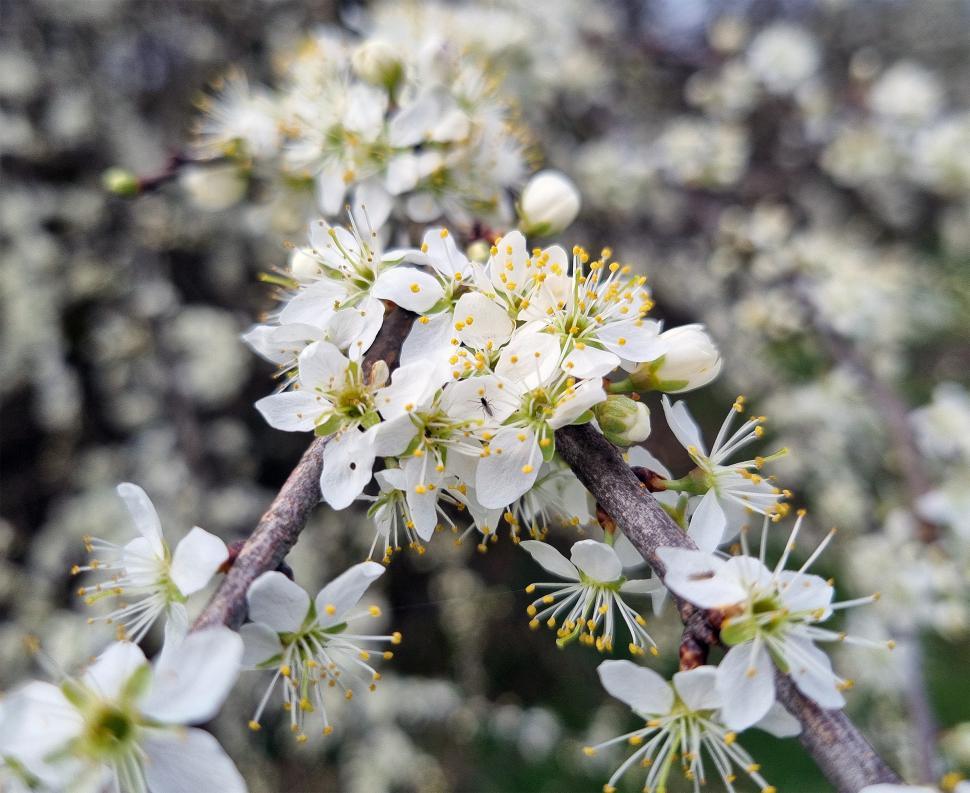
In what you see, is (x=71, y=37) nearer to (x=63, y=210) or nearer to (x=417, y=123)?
(x=63, y=210)

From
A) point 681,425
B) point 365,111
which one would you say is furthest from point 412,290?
point 365,111

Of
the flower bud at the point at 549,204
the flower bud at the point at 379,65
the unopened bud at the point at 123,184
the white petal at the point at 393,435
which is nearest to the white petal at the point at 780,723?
the white petal at the point at 393,435

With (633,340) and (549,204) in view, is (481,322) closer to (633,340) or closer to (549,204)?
(633,340)

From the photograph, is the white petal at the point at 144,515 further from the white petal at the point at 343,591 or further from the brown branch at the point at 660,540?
the brown branch at the point at 660,540

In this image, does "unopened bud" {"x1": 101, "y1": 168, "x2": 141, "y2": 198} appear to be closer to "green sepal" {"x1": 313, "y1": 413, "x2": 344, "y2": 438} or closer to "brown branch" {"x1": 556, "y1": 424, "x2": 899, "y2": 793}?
"green sepal" {"x1": 313, "y1": 413, "x2": 344, "y2": 438}

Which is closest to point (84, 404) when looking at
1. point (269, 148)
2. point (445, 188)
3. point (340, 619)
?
point (269, 148)
